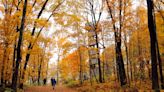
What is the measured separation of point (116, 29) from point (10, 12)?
945cm

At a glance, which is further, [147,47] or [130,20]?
[147,47]

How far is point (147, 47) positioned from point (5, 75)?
21469 mm

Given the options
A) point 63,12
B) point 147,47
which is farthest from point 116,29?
point 147,47

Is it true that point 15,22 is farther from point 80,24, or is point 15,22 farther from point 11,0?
point 80,24

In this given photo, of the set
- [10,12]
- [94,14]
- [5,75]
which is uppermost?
[94,14]

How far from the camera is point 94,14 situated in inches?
1314

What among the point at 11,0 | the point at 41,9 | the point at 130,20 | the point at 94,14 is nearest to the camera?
the point at 11,0

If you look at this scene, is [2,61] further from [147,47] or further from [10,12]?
[147,47]

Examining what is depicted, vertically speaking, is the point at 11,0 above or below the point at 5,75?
above

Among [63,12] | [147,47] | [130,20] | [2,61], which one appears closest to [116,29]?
[130,20]

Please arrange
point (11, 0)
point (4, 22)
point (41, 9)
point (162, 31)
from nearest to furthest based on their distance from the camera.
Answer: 1. point (4, 22)
2. point (11, 0)
3. point (41, 9)
4. point (162, 31)

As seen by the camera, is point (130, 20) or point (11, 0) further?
point (130, 20)

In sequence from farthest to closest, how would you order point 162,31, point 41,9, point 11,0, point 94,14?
point 94,14
point 162,31
point 41,9
point 11,0

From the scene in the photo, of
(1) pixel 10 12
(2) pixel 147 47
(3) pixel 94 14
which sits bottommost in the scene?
(2) pixel 147 47
